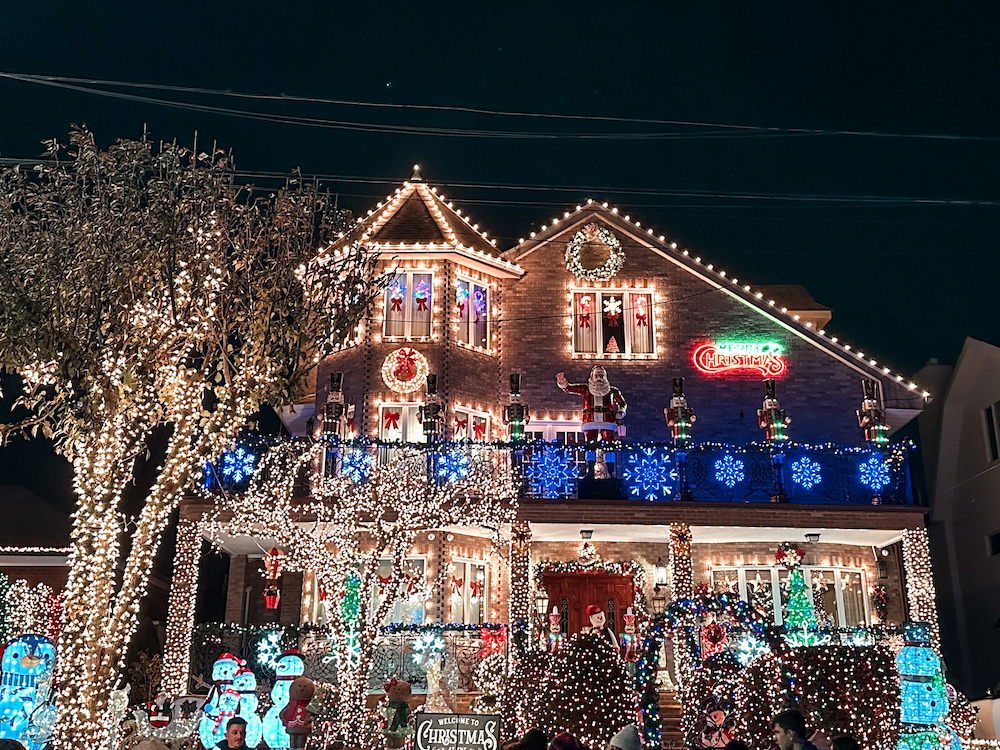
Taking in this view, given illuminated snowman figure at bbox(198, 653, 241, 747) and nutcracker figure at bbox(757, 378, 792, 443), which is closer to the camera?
illuminated snowman figure at bbox(198, 653, 241, 747)

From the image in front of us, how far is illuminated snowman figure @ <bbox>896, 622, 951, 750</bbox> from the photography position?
11.2 metres

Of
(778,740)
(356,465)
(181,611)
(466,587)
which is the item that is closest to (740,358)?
(466,587)

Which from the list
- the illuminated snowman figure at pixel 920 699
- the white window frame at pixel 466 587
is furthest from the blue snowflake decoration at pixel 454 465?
the illuminated snowman figure at pixel 920 699

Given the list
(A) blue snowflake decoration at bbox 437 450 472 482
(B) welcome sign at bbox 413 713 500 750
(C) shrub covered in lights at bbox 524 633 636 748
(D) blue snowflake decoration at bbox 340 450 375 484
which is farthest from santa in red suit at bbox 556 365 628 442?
(B) welcome sign at bbox 413 713 500 750

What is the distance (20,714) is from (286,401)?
6.15 m

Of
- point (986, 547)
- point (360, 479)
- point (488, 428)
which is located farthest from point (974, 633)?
point (360, 479)

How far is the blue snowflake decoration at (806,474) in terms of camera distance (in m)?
18.7

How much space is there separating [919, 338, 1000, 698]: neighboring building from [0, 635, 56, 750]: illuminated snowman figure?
→ 1949 cm

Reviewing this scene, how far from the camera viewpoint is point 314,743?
14.7 m

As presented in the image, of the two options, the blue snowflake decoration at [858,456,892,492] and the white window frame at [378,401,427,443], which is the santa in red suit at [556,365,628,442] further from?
the blue snowflake decoration at [858,456,892,492]

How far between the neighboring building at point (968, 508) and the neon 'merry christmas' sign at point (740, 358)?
555cm

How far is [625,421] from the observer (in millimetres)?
20656

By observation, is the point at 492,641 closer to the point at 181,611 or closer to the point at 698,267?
the point at 181,611

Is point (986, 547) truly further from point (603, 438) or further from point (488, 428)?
point (488, 428)
